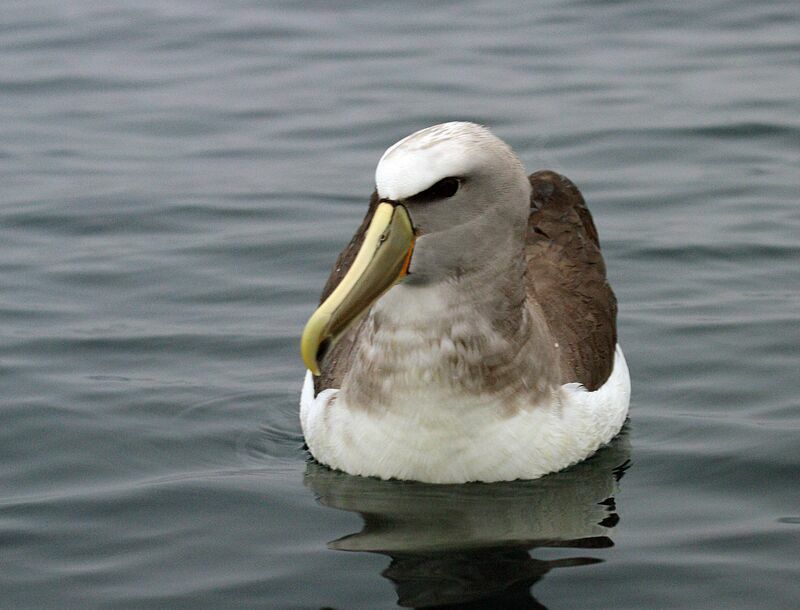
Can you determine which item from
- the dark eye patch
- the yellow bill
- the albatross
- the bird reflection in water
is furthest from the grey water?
the dark eye patch

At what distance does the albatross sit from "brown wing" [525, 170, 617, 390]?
13 cm

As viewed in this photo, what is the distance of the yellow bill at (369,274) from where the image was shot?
22.4 feet

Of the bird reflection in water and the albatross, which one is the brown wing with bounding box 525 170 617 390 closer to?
the albatross

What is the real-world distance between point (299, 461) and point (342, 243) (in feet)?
11.2

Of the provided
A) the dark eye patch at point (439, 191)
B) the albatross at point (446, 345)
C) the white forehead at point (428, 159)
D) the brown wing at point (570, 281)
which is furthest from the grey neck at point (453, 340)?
the brown wing at point (570, 281)

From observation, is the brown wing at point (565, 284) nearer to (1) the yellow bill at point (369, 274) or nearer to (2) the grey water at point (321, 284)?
(2) the grey water at point (321, 284)

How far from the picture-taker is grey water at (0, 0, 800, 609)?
22.7 ft

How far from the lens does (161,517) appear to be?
7402mm

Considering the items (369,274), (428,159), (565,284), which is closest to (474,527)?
(369,274)

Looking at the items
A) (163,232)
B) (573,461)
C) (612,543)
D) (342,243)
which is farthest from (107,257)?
(612,543)

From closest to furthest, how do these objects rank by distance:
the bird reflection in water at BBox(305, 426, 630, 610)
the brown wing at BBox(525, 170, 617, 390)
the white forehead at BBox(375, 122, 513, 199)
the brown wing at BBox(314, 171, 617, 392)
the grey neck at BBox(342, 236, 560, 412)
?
the bird reflection in water at BBox(305, 426, 630, 610) → the white forehead at BBox(375, 122, 513, 199) → the grey neck at BBox(342, 236, 560, 412) → the brown wing at BBox(314, 171, 617, 392) → the brown wing at BBox(525, 170, 617, 390)

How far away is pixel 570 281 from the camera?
8.53m

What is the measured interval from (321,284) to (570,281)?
2.46 m

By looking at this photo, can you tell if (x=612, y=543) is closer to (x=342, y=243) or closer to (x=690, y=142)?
(x=342, y=243)
